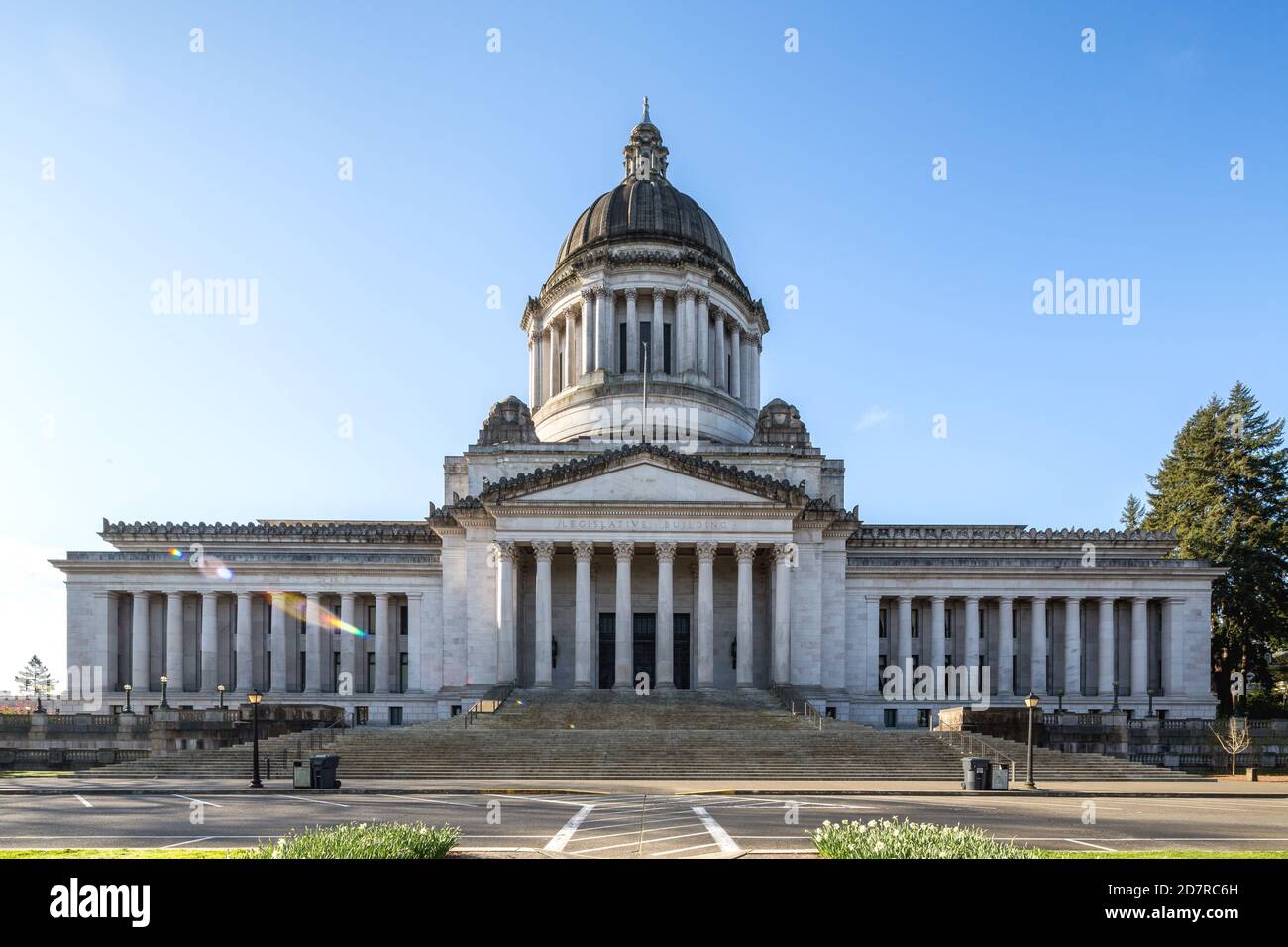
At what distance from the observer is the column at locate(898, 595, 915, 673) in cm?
6625

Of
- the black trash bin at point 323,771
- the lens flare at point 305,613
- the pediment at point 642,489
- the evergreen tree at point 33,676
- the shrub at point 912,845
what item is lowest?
the evergreen tree at point 33,676

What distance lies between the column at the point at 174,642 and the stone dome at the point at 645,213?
36.8 meters

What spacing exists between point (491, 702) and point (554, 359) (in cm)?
3398

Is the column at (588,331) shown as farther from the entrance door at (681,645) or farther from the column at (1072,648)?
the column at (1072,648)

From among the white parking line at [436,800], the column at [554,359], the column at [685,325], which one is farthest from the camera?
the column at [554,359]

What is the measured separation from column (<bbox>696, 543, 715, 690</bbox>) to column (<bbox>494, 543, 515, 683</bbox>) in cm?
1093

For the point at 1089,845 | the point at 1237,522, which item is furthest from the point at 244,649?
the point at 1237,522

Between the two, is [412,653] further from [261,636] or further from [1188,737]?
[1188,737]

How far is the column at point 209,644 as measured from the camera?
211ft

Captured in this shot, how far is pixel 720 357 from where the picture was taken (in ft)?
252

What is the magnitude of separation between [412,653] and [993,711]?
120ft

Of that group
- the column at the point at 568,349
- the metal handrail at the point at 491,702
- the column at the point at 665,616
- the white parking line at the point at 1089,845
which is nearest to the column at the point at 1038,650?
Answer: the column at the point at 665,616
